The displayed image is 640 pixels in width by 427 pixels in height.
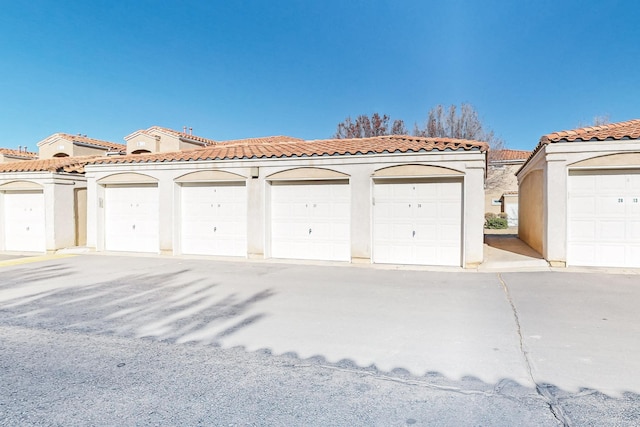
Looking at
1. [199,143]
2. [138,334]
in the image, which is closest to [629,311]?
[138,334]

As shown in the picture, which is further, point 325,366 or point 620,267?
point 620,267

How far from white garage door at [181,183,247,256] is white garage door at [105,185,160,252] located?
1257 millimetres

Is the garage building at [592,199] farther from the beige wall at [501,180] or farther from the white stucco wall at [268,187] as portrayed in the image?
the beige wall at [501,180]

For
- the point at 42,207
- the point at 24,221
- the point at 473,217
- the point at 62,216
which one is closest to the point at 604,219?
the point at 473,217

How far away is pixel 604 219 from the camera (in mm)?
9273

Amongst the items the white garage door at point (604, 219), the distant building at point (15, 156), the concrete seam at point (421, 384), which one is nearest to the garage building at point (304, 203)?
the white garage door at point (604, 219)

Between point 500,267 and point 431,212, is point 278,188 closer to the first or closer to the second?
point 431,212

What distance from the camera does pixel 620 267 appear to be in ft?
30.2

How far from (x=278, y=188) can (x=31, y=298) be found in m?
6.62

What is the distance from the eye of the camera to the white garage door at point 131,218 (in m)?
13.2

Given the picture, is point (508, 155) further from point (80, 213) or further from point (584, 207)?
point (80, 213)

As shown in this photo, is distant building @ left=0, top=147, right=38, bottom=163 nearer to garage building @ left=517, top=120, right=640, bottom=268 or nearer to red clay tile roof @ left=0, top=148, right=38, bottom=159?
red clay tile roof @ left=0, top=148, right=38, bottom=159

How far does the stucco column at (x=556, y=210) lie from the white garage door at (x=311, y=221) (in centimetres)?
505

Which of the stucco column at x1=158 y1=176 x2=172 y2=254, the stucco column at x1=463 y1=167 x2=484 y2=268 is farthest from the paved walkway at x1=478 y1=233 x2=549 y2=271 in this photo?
the stucco column at x1=158 y1=176 x2=172 y2=254
